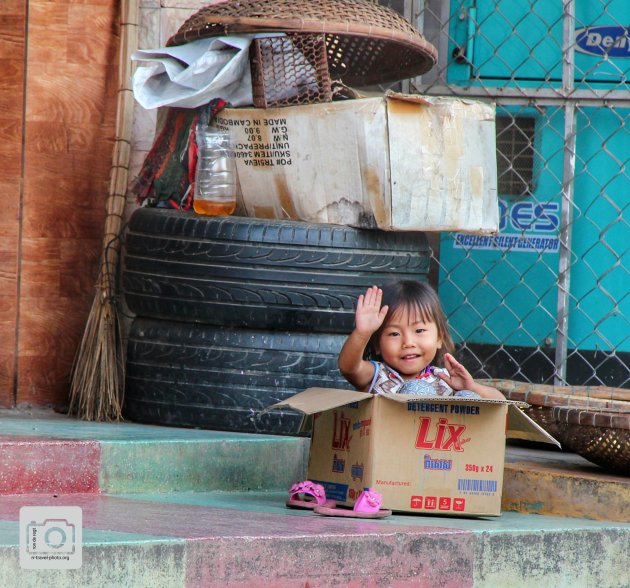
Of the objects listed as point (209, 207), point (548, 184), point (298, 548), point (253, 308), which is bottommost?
point (298, 548)

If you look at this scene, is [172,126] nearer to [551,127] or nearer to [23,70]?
[23,70]

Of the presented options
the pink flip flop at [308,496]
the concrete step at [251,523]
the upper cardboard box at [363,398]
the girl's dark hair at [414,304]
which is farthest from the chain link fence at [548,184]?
the pink flip flop at [308,496]

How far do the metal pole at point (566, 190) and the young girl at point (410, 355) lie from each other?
1.51 meters

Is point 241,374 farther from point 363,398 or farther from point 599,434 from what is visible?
point 599,434

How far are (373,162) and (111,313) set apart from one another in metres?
1.18

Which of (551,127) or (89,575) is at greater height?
(551,127)

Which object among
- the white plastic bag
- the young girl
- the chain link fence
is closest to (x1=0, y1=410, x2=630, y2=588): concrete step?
the young girl

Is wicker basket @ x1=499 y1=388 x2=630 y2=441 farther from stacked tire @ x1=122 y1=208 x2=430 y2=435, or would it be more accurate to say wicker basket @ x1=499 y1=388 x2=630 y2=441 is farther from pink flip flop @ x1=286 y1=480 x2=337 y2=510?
pink flip flop @ x1=286 y1=480 x2=337 y2=510

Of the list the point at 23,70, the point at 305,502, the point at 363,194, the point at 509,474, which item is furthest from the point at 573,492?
the point at 23,70

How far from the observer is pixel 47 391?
450 centimetres

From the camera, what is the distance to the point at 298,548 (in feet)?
9.36

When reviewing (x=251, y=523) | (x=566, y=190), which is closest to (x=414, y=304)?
(x=251, y=523)

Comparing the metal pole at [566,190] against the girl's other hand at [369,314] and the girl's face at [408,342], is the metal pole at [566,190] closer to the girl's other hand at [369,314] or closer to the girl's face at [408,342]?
the girl's face at [408,342]

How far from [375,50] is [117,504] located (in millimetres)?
2257
